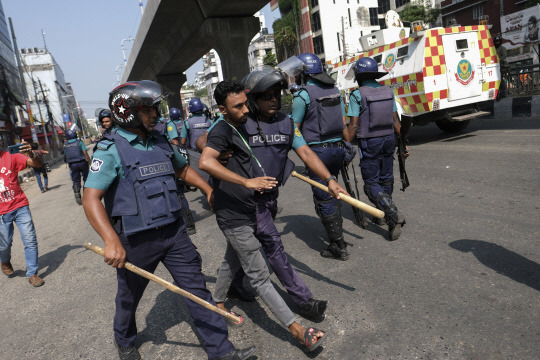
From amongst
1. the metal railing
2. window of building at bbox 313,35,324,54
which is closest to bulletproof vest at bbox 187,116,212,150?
the metal railing

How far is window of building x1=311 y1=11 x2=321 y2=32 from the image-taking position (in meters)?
48.9

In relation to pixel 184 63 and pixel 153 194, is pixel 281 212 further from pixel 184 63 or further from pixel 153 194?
pixel 184 63

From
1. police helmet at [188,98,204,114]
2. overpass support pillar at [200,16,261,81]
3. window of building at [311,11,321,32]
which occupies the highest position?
window of building at [311,11,321,32]

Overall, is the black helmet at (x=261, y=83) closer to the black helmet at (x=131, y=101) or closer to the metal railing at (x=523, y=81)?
the black helmet at (x=131, y=101)

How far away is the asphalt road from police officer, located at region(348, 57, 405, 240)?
39 centimetres

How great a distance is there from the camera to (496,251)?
344cm

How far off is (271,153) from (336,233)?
4.69 feet

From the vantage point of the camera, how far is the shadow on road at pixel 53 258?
4.95 meters

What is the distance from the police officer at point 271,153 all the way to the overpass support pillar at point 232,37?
43.3 ft

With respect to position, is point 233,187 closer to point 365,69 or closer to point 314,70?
point 314,70

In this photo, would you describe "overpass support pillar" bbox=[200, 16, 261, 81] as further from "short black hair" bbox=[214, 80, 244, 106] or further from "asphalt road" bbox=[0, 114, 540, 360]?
"short black hair" bbox=[214, 80, 244, 106]

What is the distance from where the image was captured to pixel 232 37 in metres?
15.4

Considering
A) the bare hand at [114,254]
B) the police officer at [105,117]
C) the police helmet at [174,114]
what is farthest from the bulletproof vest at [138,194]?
the police helmet at [174,114]

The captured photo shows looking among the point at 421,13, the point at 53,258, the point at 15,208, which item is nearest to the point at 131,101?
the point at 15,208
